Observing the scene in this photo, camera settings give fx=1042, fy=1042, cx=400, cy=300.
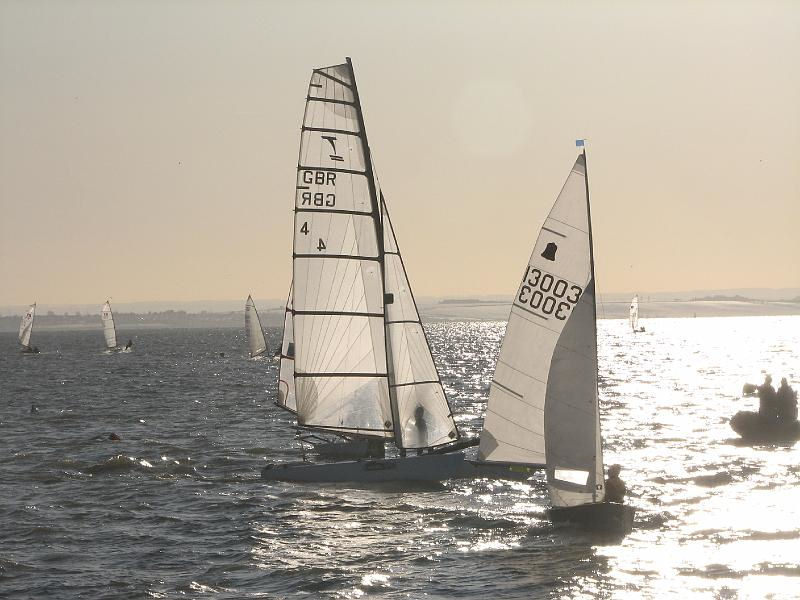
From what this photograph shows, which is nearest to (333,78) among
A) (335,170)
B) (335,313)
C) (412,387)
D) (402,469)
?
(335,170)

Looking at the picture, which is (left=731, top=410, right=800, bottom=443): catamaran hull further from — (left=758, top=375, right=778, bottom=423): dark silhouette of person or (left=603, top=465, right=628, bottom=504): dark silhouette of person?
(left=603, top=465, right=628, bottom=504): dark silhouette of person

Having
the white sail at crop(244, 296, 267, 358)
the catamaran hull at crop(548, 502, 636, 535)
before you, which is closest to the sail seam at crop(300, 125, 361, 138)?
the catamaran hull at crop(548, 502, 636, 535)

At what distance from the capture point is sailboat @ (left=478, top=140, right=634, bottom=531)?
29891 millimetres

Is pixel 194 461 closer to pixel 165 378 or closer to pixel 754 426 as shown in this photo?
pixel 754 426

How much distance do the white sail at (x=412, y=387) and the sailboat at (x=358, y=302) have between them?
0.04 metres

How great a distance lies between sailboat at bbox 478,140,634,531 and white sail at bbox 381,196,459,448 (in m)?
8.17

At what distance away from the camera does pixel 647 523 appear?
32.8 metres

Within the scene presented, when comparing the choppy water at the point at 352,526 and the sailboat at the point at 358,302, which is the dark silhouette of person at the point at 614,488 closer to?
the choppy water at the point at 352,526

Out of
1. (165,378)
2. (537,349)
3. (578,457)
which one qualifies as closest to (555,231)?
(537,349)

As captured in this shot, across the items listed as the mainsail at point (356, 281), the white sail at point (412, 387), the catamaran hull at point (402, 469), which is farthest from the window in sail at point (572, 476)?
the mainsail at point (356, 281)

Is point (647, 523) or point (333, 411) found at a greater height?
point (333, 411)

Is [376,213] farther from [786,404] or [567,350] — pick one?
[786,404]

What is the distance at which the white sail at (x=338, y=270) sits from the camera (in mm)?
38875

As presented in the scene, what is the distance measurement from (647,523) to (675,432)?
26586mm
